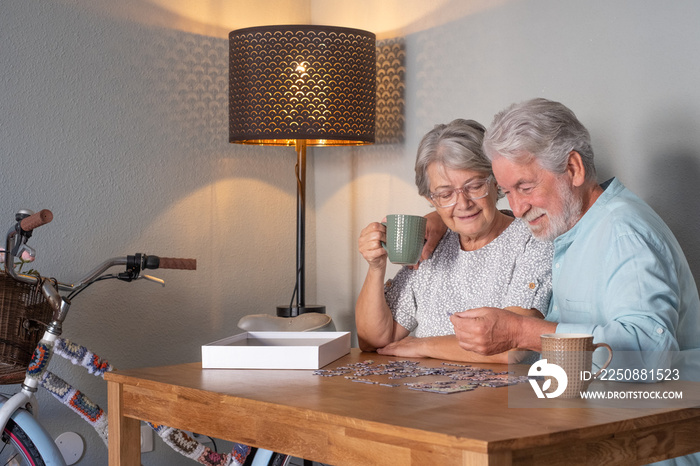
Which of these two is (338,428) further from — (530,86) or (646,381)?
(530,86)

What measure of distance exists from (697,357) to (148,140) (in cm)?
186

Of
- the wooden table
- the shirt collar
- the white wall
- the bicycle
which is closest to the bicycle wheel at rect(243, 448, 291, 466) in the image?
the bicycle

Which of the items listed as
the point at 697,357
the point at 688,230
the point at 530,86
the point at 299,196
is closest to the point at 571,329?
the point at 697,357

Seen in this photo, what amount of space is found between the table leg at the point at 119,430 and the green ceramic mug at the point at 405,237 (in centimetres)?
66

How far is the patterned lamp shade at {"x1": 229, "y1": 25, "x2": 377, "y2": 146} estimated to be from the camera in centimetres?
253

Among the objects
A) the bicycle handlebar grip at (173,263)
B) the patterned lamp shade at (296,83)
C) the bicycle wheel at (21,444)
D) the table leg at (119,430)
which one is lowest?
the bicycle wheel at (21,444)

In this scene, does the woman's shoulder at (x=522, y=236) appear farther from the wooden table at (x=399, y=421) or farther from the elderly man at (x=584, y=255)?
the wooden table at (x=399, y=421)

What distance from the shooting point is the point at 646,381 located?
1344 millimetres

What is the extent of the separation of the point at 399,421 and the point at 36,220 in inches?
44.6

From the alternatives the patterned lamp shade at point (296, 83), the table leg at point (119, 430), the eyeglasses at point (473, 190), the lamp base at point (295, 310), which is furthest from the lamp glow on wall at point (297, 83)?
the table leg at point (119, 430)

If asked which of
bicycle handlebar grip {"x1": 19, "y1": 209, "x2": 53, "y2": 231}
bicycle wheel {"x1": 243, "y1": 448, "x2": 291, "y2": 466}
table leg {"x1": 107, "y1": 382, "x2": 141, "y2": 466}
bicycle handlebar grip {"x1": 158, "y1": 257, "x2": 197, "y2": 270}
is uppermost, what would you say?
bicycle handlebar grip {"x1": 19, "y1": 209, "x2": 53, "y2": 231}

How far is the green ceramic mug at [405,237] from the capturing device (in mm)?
1752

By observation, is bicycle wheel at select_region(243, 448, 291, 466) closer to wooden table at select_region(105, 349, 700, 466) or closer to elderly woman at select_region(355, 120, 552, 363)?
elderly woman at select_region(355, 120, 552, 363)

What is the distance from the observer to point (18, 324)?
1.94 m
